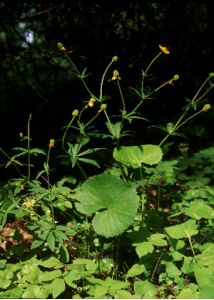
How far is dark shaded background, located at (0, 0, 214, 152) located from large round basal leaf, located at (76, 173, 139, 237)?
1.82 meters

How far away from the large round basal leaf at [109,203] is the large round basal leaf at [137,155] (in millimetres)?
156

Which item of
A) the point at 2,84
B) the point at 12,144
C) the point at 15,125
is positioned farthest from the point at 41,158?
the point at 2,84

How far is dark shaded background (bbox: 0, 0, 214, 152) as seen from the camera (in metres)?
4.34

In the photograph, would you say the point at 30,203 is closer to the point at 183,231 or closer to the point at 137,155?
the point at 137,155

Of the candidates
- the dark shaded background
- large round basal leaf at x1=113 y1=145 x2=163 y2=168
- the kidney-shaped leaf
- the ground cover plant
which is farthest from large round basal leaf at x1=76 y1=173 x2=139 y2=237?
the dark shaded background

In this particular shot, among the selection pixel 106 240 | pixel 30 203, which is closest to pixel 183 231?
pixel 106 240

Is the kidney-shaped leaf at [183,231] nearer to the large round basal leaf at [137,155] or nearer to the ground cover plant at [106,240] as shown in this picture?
the ground cover plant at [106,240]

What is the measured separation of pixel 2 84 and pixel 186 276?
504 cm

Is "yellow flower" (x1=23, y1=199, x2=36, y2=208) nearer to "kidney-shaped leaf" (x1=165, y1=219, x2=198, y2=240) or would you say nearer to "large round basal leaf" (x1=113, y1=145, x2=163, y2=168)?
"large round basal leaf" (x1=113, y1=145, x2=163, y2=168)

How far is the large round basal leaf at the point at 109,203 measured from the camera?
2.11 metres

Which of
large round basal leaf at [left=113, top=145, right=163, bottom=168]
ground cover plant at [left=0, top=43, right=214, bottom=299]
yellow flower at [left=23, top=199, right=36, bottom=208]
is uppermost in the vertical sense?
large round basal leaf at [left=113, top=145, right=163, bottom=168]

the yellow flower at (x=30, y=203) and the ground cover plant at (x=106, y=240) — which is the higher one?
the yellow flower at (x=30, y=203)

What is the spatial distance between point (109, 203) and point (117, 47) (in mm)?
2586

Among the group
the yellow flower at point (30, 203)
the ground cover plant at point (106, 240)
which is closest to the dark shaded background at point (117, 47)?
the ground cover plant at point (106, 240)
